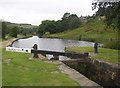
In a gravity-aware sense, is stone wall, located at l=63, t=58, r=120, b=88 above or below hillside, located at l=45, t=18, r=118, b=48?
below

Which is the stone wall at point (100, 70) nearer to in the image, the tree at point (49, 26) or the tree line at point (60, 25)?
the tree line at point (60, 25)

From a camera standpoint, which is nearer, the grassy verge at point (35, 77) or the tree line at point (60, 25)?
the grassy verge at point (35, 77)

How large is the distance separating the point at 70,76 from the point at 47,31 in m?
148

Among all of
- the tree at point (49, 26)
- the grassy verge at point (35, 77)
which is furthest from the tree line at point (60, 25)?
the grassy verge at point (35, 77)

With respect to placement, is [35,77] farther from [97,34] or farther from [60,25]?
[60,25]

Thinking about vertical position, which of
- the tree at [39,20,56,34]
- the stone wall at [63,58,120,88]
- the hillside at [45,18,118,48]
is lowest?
the stone wall at [63,58,120,88]

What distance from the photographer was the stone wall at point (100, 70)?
1802cm

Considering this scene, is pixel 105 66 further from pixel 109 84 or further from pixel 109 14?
pixel 109 14

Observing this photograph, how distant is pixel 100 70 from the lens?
20.5 metres

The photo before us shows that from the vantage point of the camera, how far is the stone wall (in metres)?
18.0

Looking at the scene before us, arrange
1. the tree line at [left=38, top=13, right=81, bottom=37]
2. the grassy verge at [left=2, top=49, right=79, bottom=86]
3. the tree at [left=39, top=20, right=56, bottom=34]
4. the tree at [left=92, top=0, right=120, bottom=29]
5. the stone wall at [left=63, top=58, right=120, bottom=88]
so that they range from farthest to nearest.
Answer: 1. the tree at [left=39, top=20, right=56, bottom=34]
2. the tree line at [left=38, top=13, right=81, bottom=37]
3. the tree at [left=92, top=0, right=120, bottom=29]
4. the stone wall at [left=63, top=58, right=120, bottom=88]
5. the grassy verge at [left=2, top=49, right=79, bottom=86]

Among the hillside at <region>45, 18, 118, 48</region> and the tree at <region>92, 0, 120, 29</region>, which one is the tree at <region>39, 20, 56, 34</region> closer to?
the hillside at <region>45, 18, 118, 48</region>

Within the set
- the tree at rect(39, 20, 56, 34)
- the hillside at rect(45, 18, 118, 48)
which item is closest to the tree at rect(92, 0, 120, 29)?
the hillside at rect(45, 18, 118, 48)

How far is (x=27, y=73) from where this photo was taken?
15.9m
